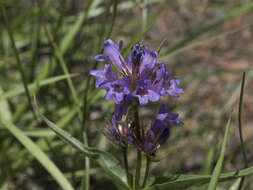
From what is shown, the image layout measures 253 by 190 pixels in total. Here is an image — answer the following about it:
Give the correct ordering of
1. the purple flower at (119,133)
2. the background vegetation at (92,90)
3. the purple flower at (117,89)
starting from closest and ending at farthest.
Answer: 1. the purple flower at (117,89)
2. the purple flower at (119,133)
3. the background vegetation at (92,90)

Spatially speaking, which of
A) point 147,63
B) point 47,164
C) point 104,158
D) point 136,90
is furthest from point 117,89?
point 47,164

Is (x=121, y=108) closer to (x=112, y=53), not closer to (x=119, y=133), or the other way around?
(x=119, y=133)

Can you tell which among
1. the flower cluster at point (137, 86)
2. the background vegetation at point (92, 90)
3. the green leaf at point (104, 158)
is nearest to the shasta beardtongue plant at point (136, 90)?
the flower cluster at point (137, 86)

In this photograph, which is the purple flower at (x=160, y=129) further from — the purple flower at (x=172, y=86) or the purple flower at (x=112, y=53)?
the purple flower at (x=112, y=53)

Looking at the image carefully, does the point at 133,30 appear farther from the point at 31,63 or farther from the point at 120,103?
the point at 120,103

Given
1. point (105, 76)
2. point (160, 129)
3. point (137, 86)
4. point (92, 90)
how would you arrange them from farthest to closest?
1. point (92, 90)
2. point (160, 129)
3. point (105, 76)
4. point (137, 86)

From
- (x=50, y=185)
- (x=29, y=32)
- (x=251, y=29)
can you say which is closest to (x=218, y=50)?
(x=251, y=29)

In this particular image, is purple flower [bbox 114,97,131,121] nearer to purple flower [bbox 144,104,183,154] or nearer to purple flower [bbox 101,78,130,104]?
purple flower [bbox 101,78,130,104]
